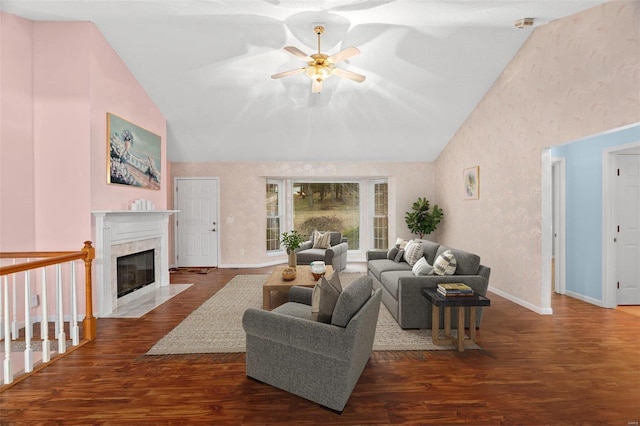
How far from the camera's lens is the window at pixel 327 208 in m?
8.12

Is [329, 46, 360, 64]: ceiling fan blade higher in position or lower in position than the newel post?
higher

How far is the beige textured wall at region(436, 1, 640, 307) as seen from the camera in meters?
3.09

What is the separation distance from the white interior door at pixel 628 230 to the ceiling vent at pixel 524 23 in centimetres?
238

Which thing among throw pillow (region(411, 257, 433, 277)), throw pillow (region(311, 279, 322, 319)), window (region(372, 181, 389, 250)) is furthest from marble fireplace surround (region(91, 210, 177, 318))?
window (region(372, 181, 389, 250))

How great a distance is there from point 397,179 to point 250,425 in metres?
6.30

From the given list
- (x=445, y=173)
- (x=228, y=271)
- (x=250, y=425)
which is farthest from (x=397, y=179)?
(x=250, y=425)

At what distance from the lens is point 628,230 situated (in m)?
4.31

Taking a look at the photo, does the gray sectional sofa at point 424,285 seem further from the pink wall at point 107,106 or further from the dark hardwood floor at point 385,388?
the pink wall at point 107,106

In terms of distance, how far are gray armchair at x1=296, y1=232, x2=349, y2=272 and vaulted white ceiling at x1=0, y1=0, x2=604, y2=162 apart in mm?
2021

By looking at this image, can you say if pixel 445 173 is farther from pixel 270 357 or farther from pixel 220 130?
pixel 270 357

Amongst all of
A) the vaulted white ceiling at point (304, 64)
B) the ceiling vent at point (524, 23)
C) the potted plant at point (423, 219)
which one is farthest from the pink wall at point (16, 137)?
the potted plant at point (423, 219)

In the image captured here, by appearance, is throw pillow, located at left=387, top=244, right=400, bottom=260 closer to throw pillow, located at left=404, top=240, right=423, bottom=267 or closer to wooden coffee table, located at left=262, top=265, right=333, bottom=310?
throw pillow, located at left=404, top=240, right=423, bottom=267

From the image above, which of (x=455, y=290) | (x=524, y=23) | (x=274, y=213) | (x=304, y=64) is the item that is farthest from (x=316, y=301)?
(x=274, y=213)

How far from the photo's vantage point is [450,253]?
11.8 ft
